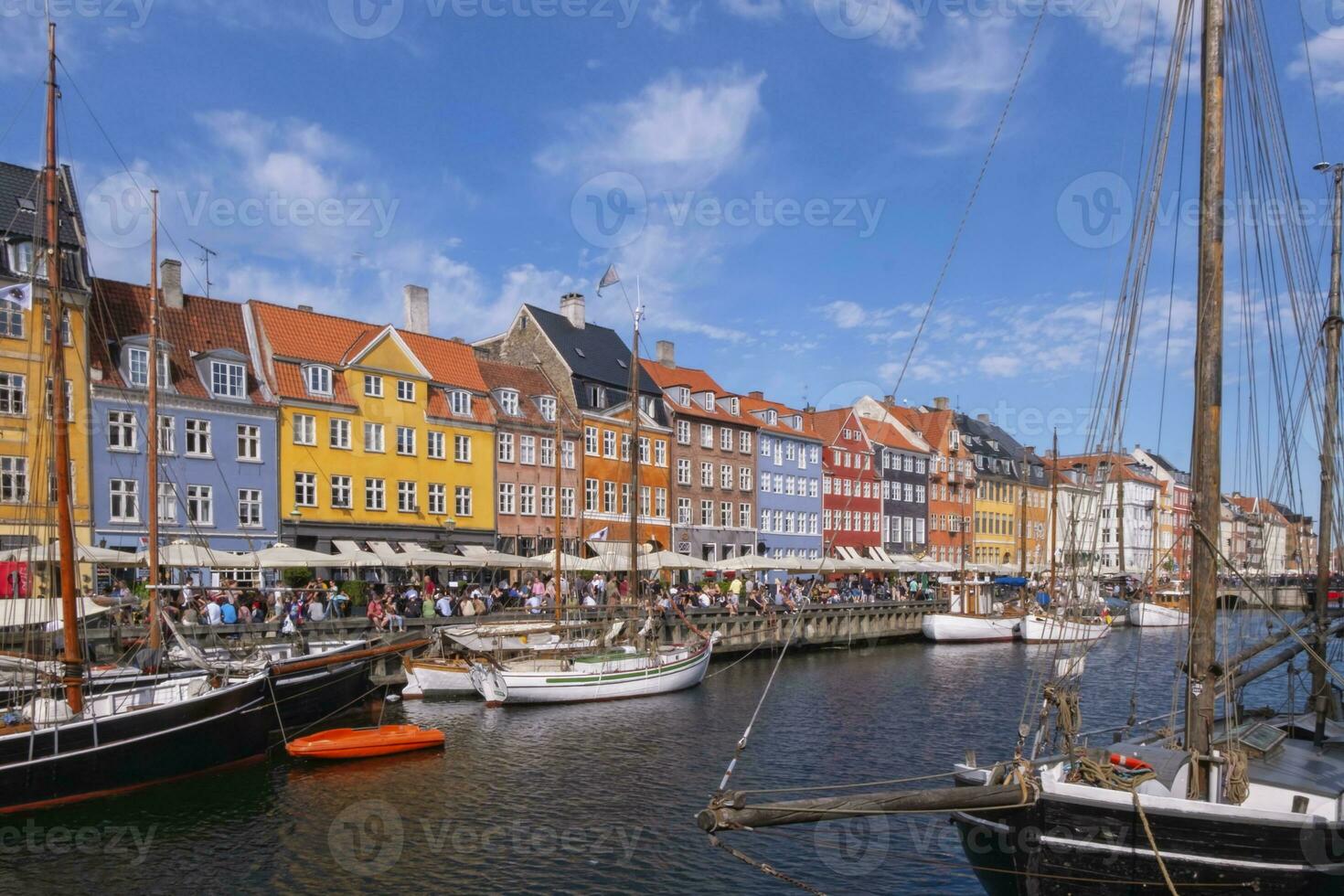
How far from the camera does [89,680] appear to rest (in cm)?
2194

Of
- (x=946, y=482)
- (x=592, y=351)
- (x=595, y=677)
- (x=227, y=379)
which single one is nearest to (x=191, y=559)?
(x=595, y=677)

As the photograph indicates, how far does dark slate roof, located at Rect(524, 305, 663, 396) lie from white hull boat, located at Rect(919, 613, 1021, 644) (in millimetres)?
22264

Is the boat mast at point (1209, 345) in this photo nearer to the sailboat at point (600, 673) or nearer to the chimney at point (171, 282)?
the sailboat at point (600, 673)

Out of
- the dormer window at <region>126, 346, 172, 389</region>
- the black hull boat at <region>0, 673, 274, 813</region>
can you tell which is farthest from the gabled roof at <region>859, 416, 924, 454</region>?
the black hull boat at <region>0, 673, 274, 813</region>

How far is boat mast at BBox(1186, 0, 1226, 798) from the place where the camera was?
40.1ft

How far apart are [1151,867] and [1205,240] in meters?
6.97

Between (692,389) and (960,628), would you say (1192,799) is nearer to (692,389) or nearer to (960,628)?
(960,628)

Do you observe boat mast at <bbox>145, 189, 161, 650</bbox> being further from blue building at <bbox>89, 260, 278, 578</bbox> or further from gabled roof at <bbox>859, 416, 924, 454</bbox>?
gabled roof at <bbox>859, 416, 924, 454</bbox>

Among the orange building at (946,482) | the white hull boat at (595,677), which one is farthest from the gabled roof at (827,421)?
the white hull boat at (595,677)

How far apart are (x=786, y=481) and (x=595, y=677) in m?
47.3

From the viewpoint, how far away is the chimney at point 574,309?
223ft

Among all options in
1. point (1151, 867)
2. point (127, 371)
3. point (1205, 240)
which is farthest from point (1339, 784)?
point (127, 371)

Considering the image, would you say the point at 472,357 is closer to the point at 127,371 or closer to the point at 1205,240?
the point at 127,371

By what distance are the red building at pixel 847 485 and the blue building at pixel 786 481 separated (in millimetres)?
957
